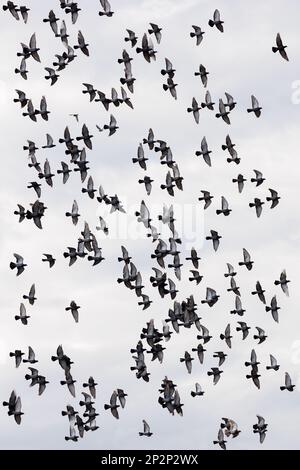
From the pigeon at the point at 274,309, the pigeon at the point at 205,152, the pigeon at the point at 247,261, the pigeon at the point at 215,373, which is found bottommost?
the pigeon at the point at 215,373

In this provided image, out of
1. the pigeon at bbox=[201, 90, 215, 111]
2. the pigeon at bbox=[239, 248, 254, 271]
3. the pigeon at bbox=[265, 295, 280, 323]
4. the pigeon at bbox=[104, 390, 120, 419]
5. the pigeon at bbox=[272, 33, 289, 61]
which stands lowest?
the pigeon at bbox=[104, 390, 120, 419]

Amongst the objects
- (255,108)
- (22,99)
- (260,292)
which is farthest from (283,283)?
(22,99)

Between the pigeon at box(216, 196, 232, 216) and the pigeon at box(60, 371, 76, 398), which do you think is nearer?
the pigeon at box(60, 371, 76, 398)

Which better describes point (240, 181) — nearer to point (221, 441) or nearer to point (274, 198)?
point (274, 198)

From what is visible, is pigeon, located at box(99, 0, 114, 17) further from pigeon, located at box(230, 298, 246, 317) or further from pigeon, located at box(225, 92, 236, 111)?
pigeon, located at box(230, 298, 246, 317)

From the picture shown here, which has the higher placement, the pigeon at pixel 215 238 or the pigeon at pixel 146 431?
the pigeon at pixel 215 238

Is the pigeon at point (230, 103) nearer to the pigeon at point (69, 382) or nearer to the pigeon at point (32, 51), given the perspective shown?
the pigeon at point (32, 51)

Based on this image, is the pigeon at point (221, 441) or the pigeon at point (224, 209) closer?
the pigeon at point (221, 441)

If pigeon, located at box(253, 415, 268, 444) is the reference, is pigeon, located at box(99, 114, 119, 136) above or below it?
above

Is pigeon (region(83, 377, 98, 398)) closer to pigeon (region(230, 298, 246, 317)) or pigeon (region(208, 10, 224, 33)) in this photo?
pigeon (region(230, 298, 246, 317))

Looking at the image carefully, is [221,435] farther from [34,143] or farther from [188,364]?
[34,143]

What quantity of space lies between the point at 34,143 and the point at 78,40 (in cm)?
844

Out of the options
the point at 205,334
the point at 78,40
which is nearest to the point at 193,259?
the point at 205,334

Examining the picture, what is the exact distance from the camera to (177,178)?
154625mm
